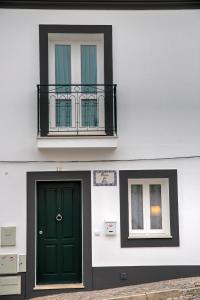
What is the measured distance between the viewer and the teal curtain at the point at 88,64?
27.6ft

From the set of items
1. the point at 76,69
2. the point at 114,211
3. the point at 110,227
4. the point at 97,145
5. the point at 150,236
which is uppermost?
the point at 76,69

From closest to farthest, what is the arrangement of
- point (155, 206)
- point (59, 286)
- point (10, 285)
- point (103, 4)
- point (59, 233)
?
point (10, 285) < point (59, 286) < point (59, 233) < point (103, 4) < point (155, 206)

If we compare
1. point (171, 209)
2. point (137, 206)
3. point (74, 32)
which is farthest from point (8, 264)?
point (74, 32)

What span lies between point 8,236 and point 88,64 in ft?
12.8

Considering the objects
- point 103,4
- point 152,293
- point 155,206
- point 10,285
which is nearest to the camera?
point 152,293

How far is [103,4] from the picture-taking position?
8281mm

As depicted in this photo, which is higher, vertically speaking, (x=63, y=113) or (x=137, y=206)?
(x=63, y=113)

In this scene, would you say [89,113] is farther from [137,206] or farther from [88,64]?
[137,206]

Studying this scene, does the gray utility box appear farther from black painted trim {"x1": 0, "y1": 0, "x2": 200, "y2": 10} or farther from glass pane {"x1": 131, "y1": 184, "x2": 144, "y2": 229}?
black painted trim {"x1": 0, "y1": 0, "x2": 200, "y2": 10}

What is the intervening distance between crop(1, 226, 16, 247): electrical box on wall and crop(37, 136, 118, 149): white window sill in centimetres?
173

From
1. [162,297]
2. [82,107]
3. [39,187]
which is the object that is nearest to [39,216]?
[39,187]

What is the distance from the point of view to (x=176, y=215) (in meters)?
8.09

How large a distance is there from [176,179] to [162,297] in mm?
2978

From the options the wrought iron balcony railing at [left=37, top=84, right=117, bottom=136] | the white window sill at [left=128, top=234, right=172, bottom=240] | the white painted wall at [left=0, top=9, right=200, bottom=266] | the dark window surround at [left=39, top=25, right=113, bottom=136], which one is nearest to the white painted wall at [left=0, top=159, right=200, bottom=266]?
the white painted wall at [left=0, top=9, right=200, bottom=266]
